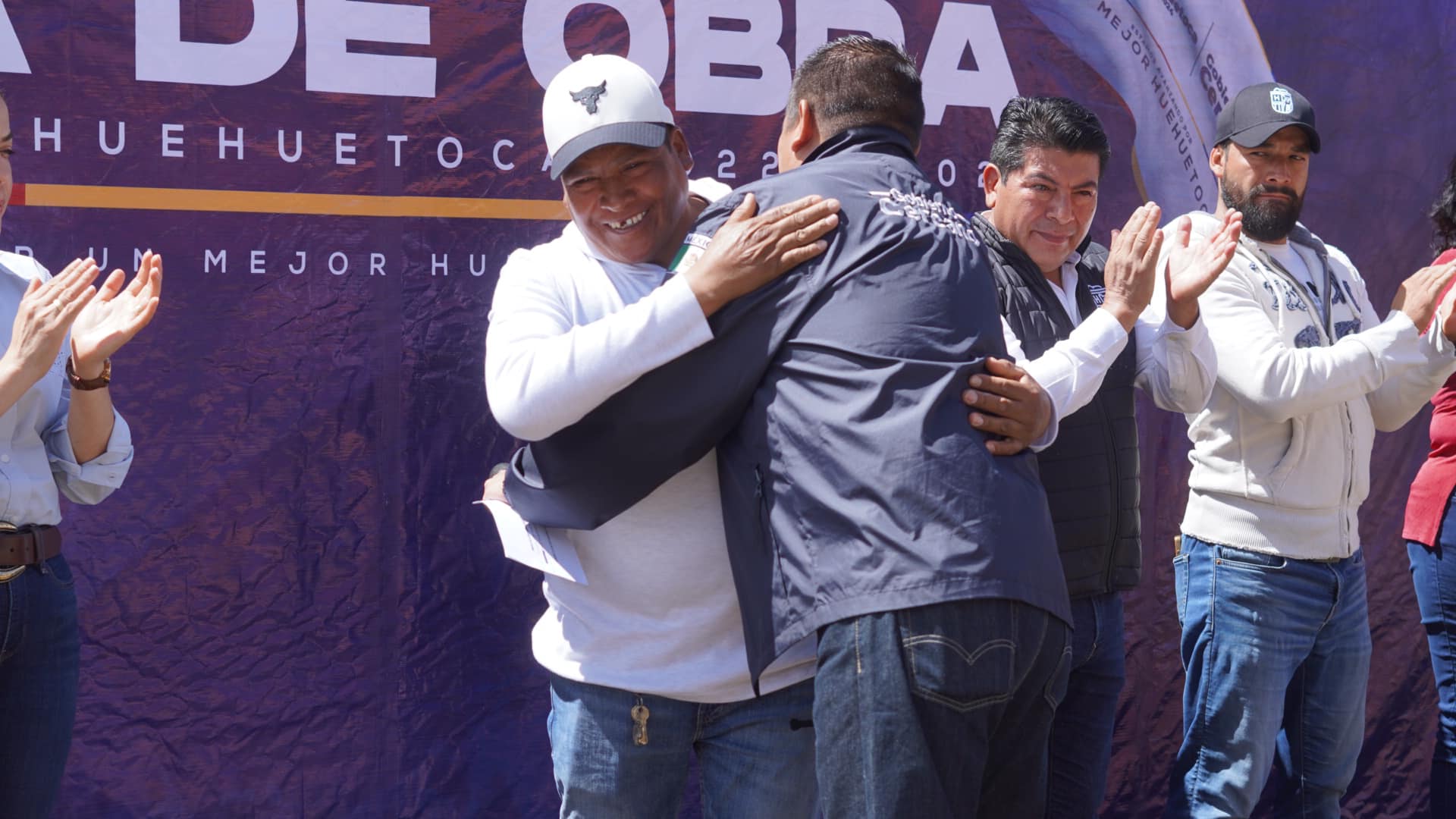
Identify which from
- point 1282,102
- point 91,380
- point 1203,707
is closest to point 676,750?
point 91,380

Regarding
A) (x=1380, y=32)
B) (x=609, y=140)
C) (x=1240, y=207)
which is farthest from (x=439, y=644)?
(x=1380, y=32)

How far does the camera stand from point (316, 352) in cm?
291

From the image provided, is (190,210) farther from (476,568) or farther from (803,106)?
(803,106)

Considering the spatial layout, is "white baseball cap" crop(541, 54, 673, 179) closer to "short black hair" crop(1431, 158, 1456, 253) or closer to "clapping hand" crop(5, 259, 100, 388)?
"clapping hand" crop(5, 259, 100, 388)

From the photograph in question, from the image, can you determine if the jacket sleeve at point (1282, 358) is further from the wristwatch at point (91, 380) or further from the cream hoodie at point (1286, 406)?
the wristwatch at point (91, 380)

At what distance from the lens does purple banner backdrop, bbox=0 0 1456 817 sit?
109 inches

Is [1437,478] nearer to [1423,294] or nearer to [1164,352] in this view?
[1423,294]

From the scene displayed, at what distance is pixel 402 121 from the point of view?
294cm

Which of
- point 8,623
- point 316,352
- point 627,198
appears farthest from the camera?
point 316,352

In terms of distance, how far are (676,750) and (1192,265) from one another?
1.31m

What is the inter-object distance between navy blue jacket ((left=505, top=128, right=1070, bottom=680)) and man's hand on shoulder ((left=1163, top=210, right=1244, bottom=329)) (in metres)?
0.86

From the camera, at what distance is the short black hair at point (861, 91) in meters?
1.84

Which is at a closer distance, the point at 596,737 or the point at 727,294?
the point at 727,294

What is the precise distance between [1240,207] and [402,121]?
71.5 inches
